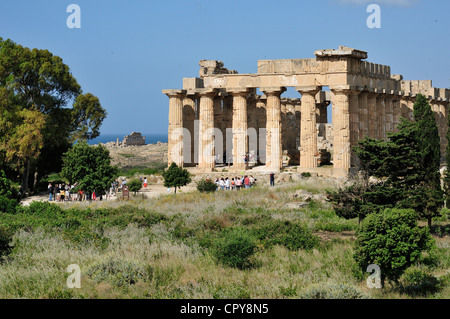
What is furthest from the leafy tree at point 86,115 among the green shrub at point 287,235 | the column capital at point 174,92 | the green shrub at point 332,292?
the green shrub at point 332,292

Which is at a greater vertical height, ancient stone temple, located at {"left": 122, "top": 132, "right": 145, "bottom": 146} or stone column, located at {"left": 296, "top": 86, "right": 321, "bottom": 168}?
ancient stone temple, located at {"left": 122, "top": 132, "right": 145, "bottom": 146}

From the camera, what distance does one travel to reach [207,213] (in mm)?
28766

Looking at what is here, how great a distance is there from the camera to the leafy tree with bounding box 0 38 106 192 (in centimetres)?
4109

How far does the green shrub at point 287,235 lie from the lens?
21953mm

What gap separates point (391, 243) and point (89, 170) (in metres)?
22.9

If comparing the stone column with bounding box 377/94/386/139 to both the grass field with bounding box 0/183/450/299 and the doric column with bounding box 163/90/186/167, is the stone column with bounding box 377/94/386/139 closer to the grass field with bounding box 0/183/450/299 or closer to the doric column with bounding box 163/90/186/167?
the doric column with bounding box 163/90/186/167

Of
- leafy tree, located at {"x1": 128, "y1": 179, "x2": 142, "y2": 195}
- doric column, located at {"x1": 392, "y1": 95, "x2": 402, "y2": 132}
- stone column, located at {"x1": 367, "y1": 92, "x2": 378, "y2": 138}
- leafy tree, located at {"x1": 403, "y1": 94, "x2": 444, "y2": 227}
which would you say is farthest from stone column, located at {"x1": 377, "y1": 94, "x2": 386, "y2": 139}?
leafy tree, located at {"x1": 403, "y1": 94, "x2": 444, "y2": 227}

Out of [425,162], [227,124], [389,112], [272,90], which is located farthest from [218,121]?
[425,162]

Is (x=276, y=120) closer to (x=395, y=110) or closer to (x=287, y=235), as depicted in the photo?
(x=395, y=110)

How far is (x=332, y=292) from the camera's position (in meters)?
14.9

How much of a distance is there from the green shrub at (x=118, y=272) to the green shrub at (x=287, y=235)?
18.4 ft

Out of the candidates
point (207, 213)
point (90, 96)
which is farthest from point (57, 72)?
point (207, 213)

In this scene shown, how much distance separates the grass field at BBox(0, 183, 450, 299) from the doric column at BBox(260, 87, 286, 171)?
13.8 m
